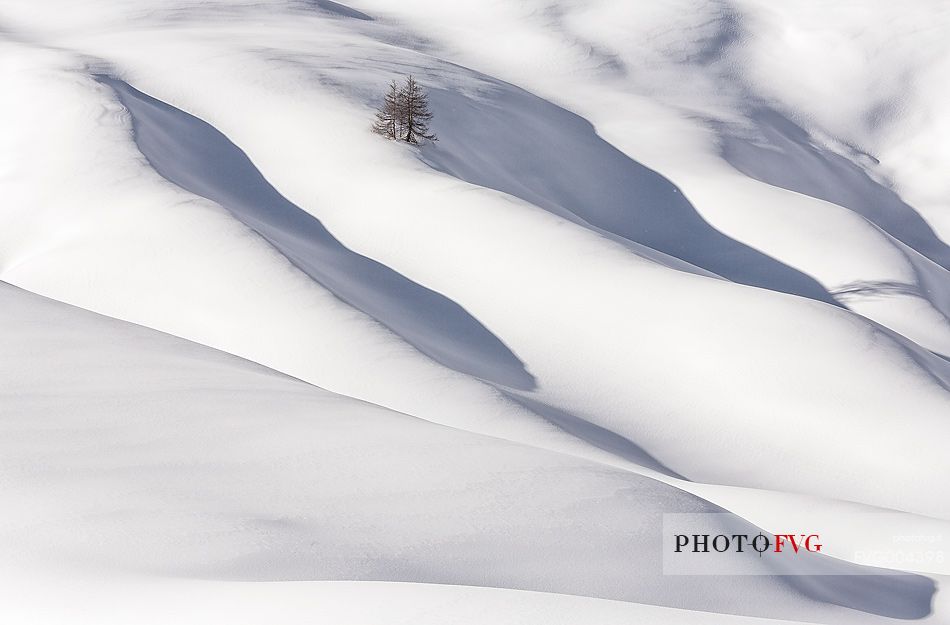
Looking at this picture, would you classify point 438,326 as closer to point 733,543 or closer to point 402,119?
point 402,119

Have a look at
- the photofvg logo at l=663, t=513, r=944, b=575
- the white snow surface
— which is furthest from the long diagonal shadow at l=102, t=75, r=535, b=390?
the photofvg logo at l=663, t=513, r=944, b=575

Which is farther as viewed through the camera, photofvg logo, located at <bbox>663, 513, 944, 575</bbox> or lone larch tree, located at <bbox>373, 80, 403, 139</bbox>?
lone larch tree, located at <bbox>373, 80, 403, 139</bbox>

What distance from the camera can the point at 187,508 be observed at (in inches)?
179

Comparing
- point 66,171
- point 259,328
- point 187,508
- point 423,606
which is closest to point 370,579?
point 423,606

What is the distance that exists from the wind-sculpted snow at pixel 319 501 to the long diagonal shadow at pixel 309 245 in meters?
4.68

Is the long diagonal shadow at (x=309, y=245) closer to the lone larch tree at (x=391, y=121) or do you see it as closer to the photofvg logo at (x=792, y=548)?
the lone larch tree at (x=391, y=121)

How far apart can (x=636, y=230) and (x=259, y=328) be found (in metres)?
10.8

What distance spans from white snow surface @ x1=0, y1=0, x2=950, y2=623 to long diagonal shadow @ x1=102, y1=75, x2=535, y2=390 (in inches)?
2.5

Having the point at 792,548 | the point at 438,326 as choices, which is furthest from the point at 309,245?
the point at 792,548

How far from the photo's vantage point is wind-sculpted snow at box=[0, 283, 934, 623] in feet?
13.8

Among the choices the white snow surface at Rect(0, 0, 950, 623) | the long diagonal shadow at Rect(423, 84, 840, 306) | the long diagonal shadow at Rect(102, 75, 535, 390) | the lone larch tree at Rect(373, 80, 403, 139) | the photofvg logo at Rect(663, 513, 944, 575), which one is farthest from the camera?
the long diagonal shadow at Rect(423, 84, 840, 306)

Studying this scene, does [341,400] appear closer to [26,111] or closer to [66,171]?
[66,171]

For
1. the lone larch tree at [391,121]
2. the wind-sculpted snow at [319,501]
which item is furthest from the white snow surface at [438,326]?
the lone larch tree at [391,121]

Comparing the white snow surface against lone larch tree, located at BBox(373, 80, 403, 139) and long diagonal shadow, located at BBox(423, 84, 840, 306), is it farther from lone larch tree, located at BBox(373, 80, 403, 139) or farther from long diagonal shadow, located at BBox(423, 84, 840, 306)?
lone larch tree, located at BBox(373, 80, 403, 139)
